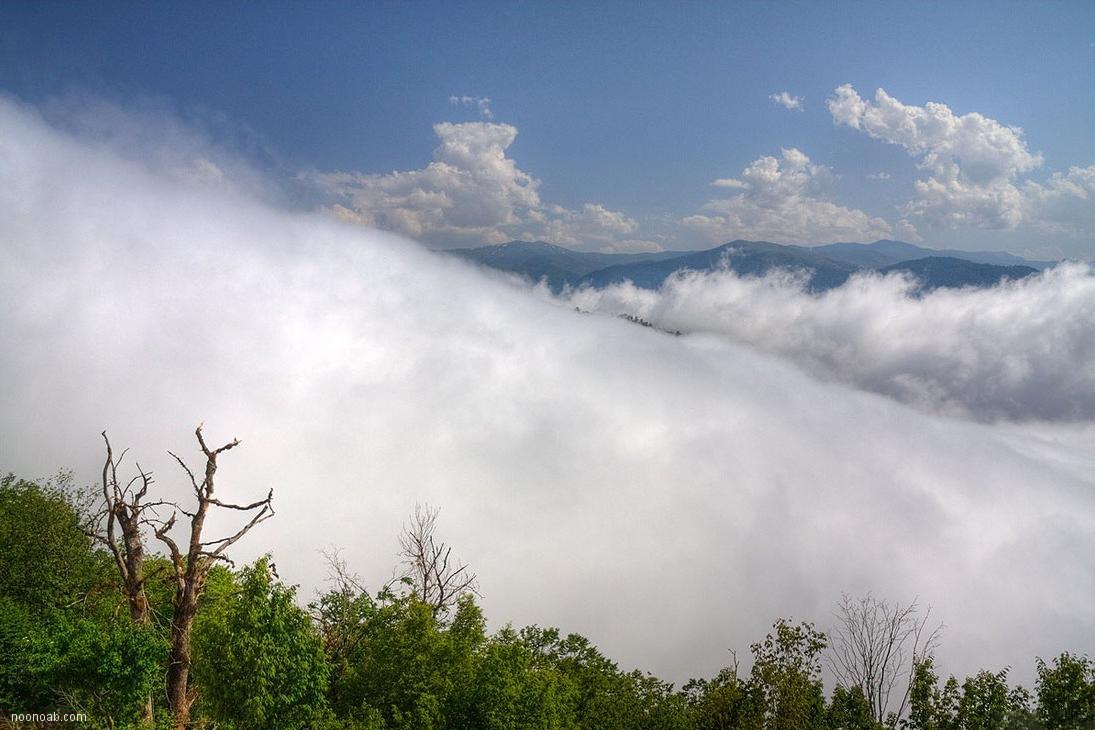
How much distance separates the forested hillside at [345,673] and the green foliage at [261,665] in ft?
0.17

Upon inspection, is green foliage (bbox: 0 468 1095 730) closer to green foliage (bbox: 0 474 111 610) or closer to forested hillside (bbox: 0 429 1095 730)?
forested hillside (bbox: 0 429 1095 730)

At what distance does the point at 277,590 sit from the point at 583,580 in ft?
614

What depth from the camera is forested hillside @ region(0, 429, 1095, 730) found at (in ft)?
65.5

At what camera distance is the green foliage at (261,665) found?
1984 centimetres

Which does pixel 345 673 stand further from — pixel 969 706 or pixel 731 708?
pixel 969 706

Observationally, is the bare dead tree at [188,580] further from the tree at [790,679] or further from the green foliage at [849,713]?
the green foliage at [849,713]

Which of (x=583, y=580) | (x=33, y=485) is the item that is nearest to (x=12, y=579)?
(x=33, y=485)

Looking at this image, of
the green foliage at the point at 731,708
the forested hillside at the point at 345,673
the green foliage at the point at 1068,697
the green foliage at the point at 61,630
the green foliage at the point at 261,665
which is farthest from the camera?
the green foliage at the point at 731,708

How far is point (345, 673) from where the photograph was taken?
26766 millimetres

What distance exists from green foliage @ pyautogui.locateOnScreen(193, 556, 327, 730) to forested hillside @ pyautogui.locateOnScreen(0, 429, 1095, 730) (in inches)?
2.1

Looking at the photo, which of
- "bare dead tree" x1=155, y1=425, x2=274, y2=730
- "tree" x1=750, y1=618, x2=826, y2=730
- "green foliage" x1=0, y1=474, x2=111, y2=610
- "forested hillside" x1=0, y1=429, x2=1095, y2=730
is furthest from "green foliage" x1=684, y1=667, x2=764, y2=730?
"green foliage" x1=0, y1=474, x2=111, y2=610

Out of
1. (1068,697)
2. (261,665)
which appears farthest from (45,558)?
(1068,697)

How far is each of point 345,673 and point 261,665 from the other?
8015 mm

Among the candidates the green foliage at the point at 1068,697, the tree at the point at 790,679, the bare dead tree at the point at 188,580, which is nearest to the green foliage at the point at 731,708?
the tree at the point at 790,679
